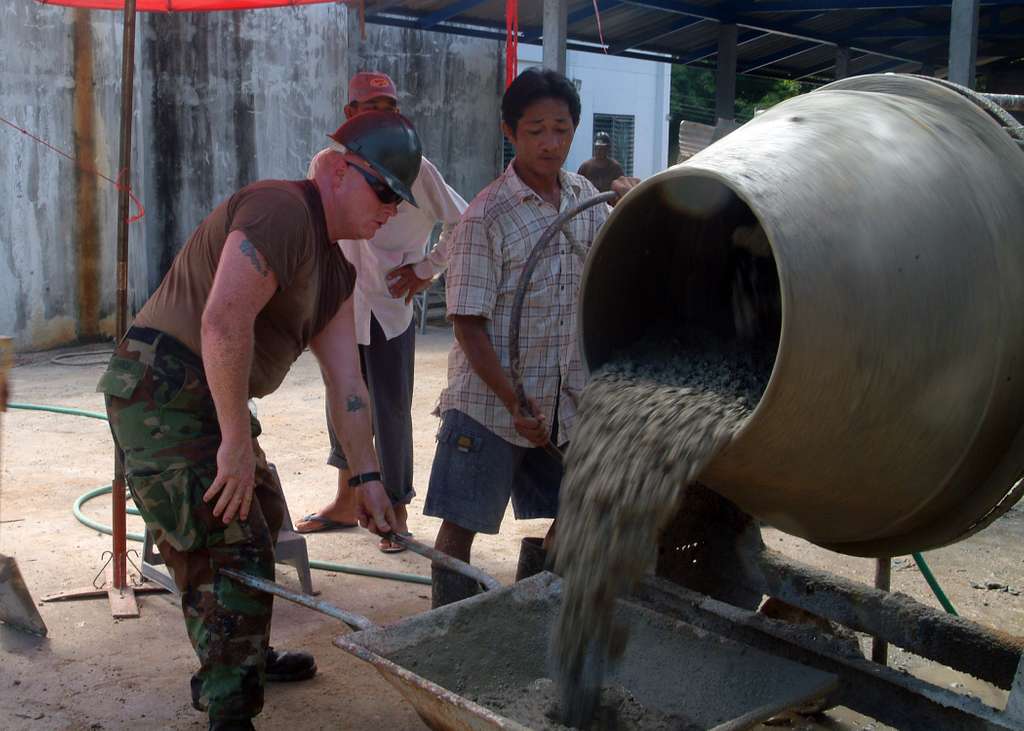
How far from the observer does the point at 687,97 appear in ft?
81.6

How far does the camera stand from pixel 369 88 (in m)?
4.54

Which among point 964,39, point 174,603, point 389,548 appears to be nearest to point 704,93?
point 964,39

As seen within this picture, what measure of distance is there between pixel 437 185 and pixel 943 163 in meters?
2.80

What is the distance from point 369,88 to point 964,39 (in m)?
3.83

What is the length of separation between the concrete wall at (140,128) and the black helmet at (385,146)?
22.0ft

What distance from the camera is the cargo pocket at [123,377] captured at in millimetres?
2988

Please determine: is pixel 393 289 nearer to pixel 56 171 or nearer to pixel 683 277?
pixel 683 277

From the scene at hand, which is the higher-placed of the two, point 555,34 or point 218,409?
point 555,34

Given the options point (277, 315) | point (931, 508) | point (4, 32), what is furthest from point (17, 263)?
point (931, 508)

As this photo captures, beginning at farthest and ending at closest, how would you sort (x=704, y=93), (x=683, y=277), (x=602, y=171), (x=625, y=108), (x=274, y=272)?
1. (x=704, y=93)
2. (x=625, y=108)
3. (x=602, y=171)
4. (x=274, y=272)
5. (x=683, y=277)

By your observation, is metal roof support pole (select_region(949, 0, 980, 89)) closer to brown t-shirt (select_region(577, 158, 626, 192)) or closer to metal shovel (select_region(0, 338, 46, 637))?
brown t-shirt (select_region(577, 158, 626, 192))

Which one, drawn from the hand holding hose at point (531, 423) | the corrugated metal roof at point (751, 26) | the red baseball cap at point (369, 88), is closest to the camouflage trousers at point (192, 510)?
the hand holding hose at point (531, 423)

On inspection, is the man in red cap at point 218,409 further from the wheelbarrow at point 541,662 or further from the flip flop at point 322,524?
the flip flop at point 322,524

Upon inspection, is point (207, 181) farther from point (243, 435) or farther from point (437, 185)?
point (243, 435)
